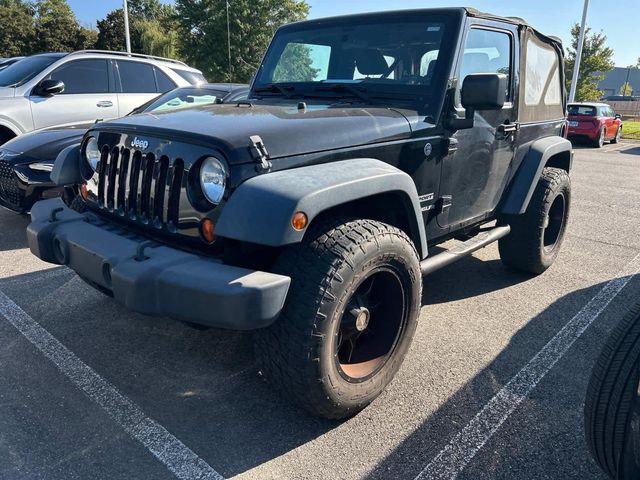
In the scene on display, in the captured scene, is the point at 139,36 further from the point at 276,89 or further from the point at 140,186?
the point at 140,186

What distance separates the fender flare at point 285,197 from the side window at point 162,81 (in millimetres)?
6375

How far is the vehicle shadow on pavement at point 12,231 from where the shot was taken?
16.1 feet

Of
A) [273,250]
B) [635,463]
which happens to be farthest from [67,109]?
[635,463]

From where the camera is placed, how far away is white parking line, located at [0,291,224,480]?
2.17 metres

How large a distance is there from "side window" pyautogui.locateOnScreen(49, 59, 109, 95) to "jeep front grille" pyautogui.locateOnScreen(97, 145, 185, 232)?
5.25m

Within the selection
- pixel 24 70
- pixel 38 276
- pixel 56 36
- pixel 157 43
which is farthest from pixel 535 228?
pixel 56 36

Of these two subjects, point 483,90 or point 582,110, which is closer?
point 483,90

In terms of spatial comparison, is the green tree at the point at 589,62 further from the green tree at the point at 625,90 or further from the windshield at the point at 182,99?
the green tree at the point at 625,90

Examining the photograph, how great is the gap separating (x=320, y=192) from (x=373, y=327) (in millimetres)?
993

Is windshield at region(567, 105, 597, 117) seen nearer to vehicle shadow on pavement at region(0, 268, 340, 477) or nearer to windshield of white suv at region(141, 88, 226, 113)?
windshield of white suv at region(141, 88, 226, 113)

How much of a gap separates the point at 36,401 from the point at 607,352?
2635 mm

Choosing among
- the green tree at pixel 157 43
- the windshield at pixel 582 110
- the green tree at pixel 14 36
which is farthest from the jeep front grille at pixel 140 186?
the green tree at pixel 14 36

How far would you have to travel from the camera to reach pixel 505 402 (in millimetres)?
2656

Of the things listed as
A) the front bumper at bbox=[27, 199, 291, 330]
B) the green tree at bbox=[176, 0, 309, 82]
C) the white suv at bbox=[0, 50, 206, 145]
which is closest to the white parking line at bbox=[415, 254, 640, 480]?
the front bumper at bbox=[27, 199, 291, 330]
